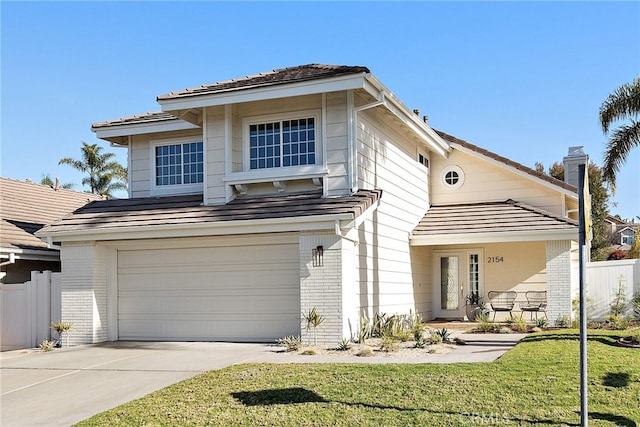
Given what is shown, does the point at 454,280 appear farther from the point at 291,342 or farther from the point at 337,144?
the point at 291,342

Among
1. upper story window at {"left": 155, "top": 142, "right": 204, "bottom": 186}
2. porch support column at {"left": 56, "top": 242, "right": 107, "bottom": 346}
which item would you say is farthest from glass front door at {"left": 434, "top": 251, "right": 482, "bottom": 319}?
porch support column at {"left": 56, "top": 242, "right": 107, "bottom": 346}

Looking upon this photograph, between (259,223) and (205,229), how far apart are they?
1.44 m

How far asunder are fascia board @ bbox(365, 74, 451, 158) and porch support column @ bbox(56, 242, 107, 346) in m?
7.67

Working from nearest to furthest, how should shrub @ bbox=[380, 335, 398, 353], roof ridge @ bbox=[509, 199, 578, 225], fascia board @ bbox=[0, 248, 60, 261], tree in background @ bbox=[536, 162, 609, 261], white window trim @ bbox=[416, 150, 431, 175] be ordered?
shrub @ bbox=[380, 335, 398, 353] < fascia board @ bbox=[0, 248, 60, 261] < roof ridge @ bbox=[509, 199, 578, 225] < white window trim @ bbox=[416, 150, 431, 175] < tree in background @ bbox=[536, 162, 609, 261]

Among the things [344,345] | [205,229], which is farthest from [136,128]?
[344,345]

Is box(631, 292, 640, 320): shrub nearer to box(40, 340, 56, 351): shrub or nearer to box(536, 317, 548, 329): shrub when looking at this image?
box(536, 317, 548, 329): shrub

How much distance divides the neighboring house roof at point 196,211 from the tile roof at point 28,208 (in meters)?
2.73

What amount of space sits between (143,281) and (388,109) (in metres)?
7.24

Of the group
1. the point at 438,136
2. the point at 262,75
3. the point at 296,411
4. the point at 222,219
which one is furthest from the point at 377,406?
the point at 438,136

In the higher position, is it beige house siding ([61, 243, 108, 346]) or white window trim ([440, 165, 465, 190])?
white window trim ([440, 165, 465, 190])

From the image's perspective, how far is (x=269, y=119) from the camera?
640 inches

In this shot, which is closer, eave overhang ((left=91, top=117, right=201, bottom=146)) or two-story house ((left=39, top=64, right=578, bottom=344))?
two-story house ((left=39, top=64, right=578, bottom=344))

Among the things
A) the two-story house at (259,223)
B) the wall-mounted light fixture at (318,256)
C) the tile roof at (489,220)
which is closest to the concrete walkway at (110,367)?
the two-story house at (259,223)

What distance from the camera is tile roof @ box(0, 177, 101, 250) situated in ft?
62.9
